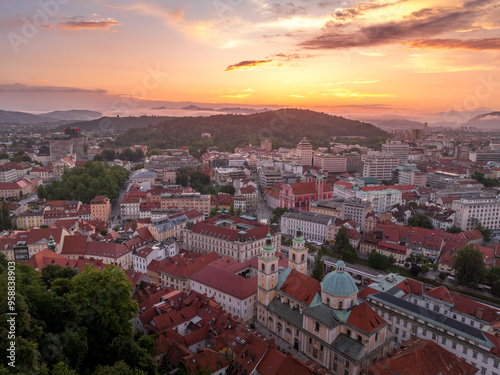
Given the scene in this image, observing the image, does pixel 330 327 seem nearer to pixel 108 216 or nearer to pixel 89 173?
pixel 108 216

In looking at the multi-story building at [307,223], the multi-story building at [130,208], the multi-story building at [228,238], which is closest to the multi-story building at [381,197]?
the multi-story building at [307,223]

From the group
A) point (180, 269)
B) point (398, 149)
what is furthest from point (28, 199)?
point (398, 149)

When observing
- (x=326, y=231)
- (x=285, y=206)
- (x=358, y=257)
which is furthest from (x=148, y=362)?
(x=285, y=206)

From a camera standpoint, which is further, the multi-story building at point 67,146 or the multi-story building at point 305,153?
the multi-story building at point 305,153

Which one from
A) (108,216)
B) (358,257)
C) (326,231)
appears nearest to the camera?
(358,257)

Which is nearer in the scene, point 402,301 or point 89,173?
point 402,301

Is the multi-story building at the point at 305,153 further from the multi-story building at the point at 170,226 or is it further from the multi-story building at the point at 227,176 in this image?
the multi-story building at the point at 170,226

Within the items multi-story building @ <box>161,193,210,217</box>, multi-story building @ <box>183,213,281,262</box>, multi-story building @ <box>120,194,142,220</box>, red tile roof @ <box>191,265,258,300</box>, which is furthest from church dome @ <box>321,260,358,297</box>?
multi-story building @ <box>120,194,142,220</box>
